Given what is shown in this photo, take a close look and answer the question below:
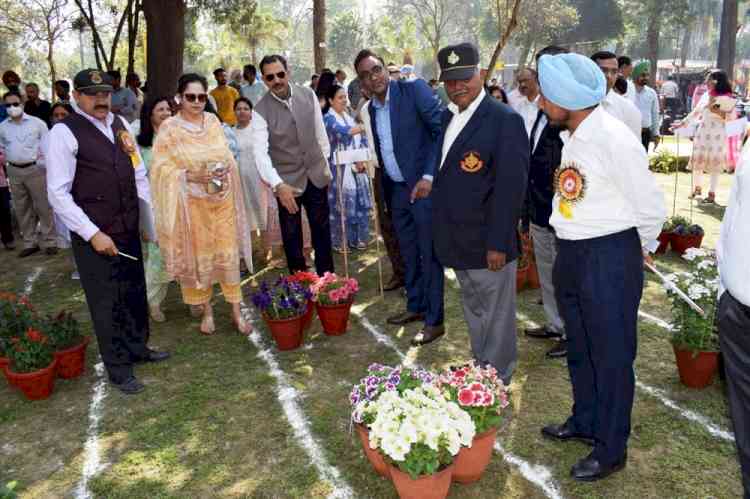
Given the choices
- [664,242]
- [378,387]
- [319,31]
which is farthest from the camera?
[319,31]

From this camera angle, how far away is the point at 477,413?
134 inches

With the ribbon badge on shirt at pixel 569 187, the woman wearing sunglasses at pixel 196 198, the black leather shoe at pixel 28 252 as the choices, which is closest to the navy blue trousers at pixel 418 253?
the woman wearing sunglasses at pixel 196 198

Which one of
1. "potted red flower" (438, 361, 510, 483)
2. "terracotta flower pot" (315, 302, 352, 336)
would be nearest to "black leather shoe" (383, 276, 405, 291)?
"terracotta flower pot" (315, 302, 352, 336)

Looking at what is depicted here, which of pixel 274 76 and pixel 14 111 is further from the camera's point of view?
pixel 14 111

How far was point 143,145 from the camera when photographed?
609cm

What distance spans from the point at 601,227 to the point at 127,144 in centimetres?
366

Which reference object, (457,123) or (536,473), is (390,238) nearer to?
(457,123)

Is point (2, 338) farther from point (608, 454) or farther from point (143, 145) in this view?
point (608, 454)

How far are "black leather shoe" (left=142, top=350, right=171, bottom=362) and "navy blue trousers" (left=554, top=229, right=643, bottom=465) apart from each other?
373cm

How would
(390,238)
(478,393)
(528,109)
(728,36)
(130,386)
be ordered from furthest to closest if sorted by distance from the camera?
1. (728,36)
2. (528,109)
3. (390,238)
4. (130,386)
5. (478,393)

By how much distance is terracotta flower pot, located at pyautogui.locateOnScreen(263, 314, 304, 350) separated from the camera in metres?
5.45

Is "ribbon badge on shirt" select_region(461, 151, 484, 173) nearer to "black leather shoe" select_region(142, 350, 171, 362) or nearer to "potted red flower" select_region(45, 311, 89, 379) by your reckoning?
"black leather shoe" select_region(142, 350, 171, 362)

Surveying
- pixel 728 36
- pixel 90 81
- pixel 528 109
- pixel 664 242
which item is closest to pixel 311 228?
pixel 90 81

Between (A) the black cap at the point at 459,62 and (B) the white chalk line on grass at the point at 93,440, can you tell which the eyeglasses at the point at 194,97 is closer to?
(A) the black cap at the point at 459,62
